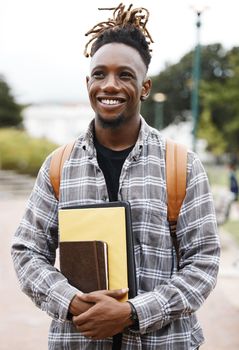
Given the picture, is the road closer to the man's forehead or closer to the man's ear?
the man's ear

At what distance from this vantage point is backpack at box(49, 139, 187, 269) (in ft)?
6.25

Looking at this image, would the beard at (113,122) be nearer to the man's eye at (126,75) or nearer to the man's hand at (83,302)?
the man's eye at (126,75)

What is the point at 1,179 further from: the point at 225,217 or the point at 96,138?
the point at 96,138

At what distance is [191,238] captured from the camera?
1.87m

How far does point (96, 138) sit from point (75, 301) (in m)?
0.55

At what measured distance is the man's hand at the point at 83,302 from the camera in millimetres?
1764

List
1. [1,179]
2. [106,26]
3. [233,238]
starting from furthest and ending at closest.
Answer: [1,179] → [233,238] → [106,26]

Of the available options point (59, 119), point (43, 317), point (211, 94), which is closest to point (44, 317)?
point (43, 317)

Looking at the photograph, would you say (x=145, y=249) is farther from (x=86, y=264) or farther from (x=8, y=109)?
(x=8, y=109)

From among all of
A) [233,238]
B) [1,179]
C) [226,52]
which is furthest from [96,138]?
[226,52]

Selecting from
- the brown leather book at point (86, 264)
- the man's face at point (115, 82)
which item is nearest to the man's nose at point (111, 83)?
the man's face at point (115, 82)

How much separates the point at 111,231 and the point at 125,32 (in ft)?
2.09

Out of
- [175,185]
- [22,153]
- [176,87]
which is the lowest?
[22,153]

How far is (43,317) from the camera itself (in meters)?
6.11
